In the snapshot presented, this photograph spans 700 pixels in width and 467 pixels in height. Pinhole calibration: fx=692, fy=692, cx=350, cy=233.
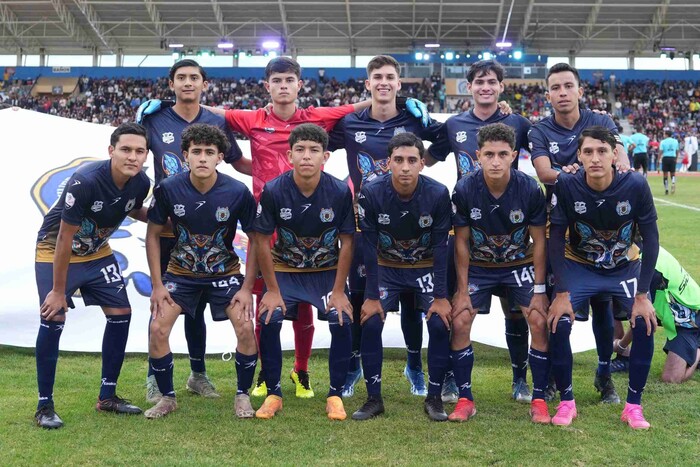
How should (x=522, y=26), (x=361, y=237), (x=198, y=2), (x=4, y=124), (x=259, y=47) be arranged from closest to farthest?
(x=361, y=237), (x=4, y=124), (x=198, y=2), (x=522, y=26), (x=259, y=47)

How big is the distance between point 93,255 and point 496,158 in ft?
8.71

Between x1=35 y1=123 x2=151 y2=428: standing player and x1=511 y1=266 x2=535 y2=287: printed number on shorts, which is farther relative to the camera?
x1=511 y1=266 x2=535 y2=287: printed number on shorts

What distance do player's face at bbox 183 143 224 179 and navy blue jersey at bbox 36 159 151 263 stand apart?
0.39 meters

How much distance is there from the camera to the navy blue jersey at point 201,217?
14.6 ft

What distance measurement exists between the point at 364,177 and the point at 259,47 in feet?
112

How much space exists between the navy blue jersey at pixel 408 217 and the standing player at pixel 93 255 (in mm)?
1502

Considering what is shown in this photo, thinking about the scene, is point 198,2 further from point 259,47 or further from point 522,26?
point 522,26

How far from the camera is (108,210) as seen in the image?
4395 mm

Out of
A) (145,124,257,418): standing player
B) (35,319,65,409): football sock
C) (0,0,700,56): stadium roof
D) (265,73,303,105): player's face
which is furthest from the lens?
(0,0,700,56): stadium roof

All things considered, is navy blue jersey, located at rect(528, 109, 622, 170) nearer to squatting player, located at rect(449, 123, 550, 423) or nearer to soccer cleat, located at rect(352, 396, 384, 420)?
squatting player, located at rect(449, 123, 550, 423)

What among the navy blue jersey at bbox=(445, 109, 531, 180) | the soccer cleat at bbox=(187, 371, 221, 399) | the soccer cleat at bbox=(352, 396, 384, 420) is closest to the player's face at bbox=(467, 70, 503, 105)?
the navy blue jersey at bbox=(445, 109, 531, 180)

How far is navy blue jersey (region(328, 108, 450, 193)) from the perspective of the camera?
201 inches

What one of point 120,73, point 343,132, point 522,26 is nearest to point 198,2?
point 120,73

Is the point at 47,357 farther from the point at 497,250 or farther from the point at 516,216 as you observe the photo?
the point at 516,216
